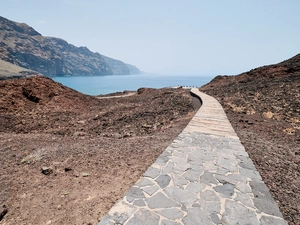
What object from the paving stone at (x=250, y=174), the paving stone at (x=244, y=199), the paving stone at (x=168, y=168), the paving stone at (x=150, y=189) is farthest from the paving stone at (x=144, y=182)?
the paving stone at (x=250, y=174)

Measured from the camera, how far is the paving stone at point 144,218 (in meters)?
2.59

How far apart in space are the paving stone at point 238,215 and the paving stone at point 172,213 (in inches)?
26.2

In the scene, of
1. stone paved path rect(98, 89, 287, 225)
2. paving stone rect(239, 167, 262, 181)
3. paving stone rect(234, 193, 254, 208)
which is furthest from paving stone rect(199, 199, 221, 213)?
paving stone rect(239, 167, 262, 181)

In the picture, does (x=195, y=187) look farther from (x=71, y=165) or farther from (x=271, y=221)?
(x=71, y=165)

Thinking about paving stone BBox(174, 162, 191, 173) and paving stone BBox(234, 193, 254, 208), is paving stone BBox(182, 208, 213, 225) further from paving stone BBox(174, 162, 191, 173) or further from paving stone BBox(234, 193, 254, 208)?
paving stone BBox(174, 162, 191, 173)

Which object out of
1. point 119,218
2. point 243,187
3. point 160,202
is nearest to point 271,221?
point 243,187

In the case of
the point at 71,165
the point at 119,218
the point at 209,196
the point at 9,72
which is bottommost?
the point at 9,72

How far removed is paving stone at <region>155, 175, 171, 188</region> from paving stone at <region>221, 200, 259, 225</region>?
1173mm

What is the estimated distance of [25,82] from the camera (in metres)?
15.2

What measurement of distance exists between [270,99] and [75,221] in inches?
575

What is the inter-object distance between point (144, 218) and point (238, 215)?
152cm

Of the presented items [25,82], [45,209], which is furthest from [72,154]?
[25,82]

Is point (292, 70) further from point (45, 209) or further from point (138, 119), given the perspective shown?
point (45, 209)

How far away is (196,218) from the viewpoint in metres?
2.70
